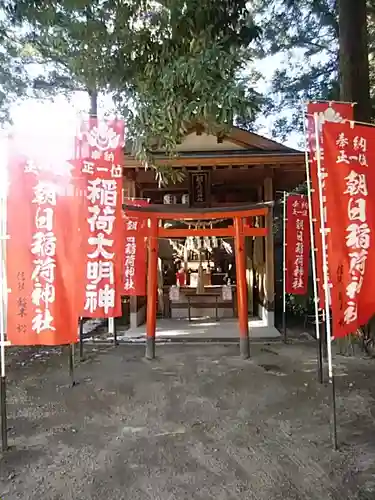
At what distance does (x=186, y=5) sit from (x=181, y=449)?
431 centimetres

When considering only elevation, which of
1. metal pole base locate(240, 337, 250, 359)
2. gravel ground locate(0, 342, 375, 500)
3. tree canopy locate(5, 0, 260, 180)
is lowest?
gravel ground locate(0, 342, 375, 500)

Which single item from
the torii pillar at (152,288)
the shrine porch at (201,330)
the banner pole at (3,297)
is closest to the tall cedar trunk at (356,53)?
the torii pillar at (152,288)

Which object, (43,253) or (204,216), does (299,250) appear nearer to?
(204,216)

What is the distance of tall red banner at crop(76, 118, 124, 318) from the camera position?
5.52 m

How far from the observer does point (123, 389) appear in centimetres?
609

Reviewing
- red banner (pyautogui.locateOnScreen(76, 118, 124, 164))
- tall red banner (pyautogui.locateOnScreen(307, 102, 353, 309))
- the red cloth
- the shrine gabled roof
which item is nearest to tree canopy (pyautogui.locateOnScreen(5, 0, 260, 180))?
red banner (pyautogui.locateOnScreen(76, 118, 124, 164))

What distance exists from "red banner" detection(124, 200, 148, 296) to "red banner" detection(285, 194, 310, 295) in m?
2.83

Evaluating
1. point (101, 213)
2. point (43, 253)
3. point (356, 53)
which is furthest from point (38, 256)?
point (356, 53)

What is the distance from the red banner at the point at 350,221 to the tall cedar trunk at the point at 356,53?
144 inches

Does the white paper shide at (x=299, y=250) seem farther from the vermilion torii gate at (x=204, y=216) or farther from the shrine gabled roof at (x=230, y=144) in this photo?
the shrine gabled roof at (x=230, y=144)

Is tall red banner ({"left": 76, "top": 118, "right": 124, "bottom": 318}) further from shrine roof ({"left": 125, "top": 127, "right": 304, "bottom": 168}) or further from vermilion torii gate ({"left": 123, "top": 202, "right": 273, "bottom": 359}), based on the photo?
shrine roof ({"left": 125, "top": 127, "right": 304, "bottom": 168})

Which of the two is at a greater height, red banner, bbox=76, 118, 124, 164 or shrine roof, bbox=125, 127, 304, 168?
shrine roof, bbox=125, 127, 304, 168

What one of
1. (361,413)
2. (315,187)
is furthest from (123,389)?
(315,187)

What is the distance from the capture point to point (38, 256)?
174 inches
